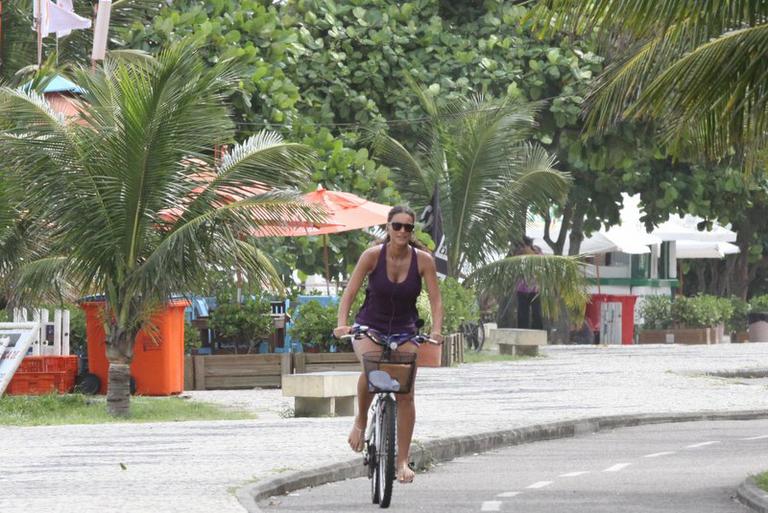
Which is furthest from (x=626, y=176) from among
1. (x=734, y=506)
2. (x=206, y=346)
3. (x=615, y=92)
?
(x=734, y=506)

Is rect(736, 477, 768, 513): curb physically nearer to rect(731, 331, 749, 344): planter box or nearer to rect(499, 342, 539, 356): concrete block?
rect(499, 342, 539, 356): concrete block

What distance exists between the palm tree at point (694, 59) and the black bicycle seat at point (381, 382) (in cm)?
261

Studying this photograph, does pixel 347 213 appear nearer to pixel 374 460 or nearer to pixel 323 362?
pixel 323 362

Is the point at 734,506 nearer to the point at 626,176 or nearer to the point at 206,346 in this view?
the point at 206,346

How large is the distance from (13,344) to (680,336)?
26.6m

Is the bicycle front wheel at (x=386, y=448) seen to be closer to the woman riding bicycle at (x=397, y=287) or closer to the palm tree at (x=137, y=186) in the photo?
the woman riding bicycle at (x=397, y=287)

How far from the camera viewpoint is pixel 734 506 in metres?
11.6

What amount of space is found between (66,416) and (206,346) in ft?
19.4

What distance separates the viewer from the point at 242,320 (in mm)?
22719

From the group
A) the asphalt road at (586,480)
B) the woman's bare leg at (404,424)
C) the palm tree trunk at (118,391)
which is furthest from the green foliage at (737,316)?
the woman's bare leg at (404,424)

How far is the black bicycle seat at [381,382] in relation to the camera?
11125mm

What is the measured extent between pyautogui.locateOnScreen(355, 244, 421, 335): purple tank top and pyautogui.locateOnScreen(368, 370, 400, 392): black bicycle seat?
0.86 ft

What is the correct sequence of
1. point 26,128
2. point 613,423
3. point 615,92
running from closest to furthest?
point 615,92 → point 26,128 → point 613,423

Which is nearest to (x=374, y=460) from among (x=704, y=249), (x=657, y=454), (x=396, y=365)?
(x=396, y=365)
